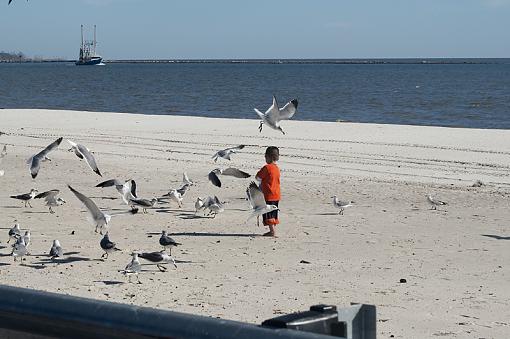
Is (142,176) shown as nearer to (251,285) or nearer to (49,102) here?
(251,285)

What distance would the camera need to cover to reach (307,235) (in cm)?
1282

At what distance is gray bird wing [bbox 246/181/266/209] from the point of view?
1158 cm

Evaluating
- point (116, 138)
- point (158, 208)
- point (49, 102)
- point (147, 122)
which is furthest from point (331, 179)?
point (49, 102)

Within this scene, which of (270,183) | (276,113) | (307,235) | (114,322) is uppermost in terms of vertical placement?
(276,113)

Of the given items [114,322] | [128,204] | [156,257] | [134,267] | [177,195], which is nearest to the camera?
[114,322]

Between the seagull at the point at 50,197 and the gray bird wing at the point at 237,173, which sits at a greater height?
the gray bird wing at the point at 237,173

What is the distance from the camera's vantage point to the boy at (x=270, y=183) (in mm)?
12562

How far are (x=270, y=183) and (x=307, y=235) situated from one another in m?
0.84

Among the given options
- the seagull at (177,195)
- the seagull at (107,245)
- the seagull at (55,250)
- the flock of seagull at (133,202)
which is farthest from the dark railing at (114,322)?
the seagull at (177,195)

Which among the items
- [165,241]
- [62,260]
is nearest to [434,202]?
[165,241]

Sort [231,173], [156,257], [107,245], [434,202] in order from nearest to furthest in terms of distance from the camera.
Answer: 1. [156,257]
2. [107,245]
3. [231,173]
4. [434,202]

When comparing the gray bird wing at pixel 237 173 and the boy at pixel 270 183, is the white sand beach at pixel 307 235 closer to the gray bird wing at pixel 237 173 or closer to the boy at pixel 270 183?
the boy at pixel 270 183

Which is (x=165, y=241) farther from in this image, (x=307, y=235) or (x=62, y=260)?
(x=307, y=235)

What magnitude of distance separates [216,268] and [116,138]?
54.5 feet
